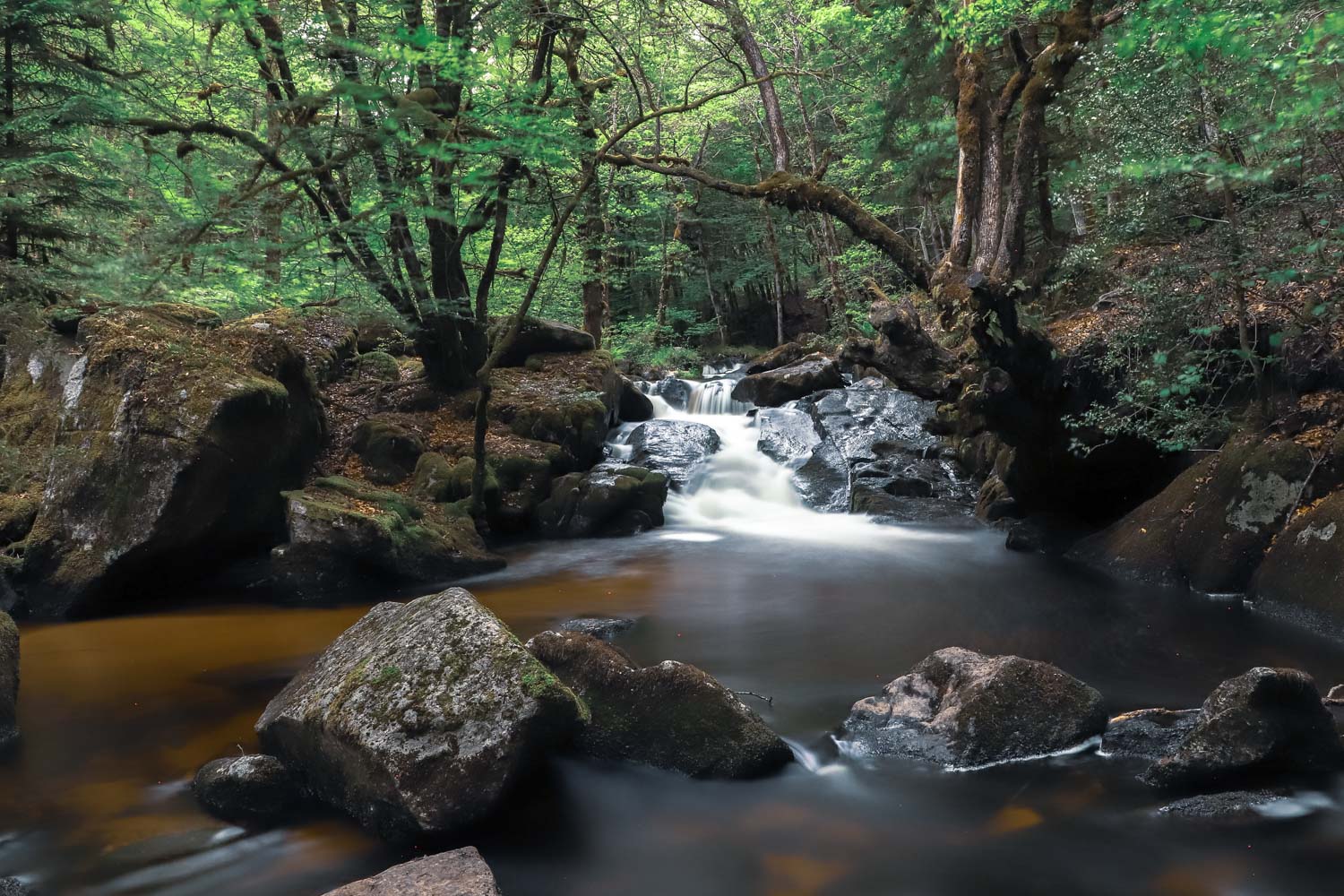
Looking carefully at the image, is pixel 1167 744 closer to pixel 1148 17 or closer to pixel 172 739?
pixel 1148 17

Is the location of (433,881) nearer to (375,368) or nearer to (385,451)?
(385,451)

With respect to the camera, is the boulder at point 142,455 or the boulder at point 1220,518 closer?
the boulder at point 1220,518

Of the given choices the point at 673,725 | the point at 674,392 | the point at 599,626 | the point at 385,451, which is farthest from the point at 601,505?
the point at 674,392

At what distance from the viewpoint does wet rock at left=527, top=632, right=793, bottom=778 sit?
4625 mm

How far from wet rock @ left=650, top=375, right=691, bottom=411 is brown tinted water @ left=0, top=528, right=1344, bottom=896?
11901 mm

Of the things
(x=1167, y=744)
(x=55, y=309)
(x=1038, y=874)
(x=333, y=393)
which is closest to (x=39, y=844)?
(x=1038, y=874)

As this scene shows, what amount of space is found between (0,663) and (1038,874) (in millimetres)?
6139

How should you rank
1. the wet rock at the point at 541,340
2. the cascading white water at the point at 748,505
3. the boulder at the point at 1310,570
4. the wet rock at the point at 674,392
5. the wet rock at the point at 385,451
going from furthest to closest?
the wet rock at the point at 674,392, the wet rock at the point at 541,340, the cascading white water at the point at 748,505, the wet rock at the point at 385,451, the boulder at the point at 1310,570

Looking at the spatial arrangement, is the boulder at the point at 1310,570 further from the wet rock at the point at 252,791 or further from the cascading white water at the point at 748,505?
the wet rock at the point at 252,791

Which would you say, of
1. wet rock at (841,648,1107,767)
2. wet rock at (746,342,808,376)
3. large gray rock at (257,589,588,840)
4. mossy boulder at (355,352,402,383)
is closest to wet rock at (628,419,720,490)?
mossy boulder at (355,352,402,383)

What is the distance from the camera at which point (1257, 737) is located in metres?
4.11

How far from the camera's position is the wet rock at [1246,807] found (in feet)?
12.8

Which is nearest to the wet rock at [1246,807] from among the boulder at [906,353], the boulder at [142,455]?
the boulder at [906,353]

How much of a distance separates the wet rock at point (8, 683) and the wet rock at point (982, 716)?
209 inches
